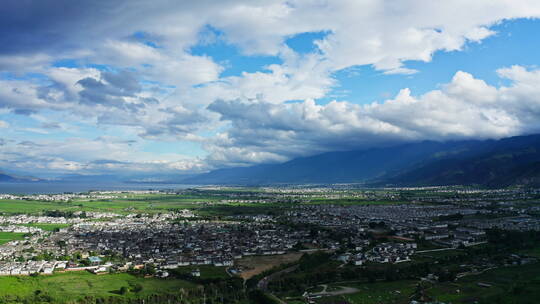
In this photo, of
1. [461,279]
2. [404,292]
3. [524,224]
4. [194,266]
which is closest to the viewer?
[404,292]

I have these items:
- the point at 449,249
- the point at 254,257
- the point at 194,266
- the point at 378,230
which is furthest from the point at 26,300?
the point at 378,230

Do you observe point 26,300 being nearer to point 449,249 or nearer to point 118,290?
point 118,290

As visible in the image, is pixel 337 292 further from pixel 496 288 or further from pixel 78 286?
pixel 78 286

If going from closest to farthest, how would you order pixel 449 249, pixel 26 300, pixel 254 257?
pixel 26 300 → pixel 254 257 → pixel 449 249

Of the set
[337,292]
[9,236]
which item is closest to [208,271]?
[337,292]

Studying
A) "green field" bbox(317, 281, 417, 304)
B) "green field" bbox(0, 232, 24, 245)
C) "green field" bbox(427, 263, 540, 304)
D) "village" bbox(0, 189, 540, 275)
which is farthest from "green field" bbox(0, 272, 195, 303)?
"green field" bbox(0, 232, 24, 245)

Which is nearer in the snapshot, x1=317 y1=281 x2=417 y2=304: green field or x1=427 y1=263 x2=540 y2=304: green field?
x1=427 y1=263 x2=540 y2=304: green field

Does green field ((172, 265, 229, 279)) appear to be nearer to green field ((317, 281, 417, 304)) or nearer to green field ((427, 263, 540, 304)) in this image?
green field ((317, 281, 417, 304))
